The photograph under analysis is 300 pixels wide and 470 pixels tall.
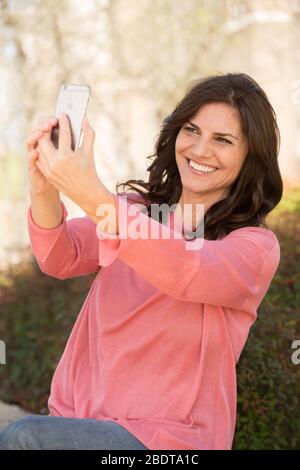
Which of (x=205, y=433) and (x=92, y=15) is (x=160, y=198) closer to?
(x=205, y=433)

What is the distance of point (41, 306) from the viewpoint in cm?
575

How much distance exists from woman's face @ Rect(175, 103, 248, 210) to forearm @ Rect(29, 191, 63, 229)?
1.51ft

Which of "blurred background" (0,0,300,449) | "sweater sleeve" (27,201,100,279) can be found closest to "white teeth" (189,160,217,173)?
"sweater sleeve" (27,201,100,279)

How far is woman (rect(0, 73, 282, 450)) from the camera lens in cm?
228

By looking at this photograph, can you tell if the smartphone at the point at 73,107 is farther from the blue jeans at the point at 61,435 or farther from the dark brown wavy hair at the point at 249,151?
the blue jeans at the point at 61,435

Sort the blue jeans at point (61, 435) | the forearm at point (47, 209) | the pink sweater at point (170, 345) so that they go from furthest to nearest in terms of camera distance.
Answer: the forearm at point (47, 209)
the pink sweater at point (170, 345)
the blue jeans at point (61, 435)

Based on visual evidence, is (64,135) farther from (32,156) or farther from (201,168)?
(201,168)

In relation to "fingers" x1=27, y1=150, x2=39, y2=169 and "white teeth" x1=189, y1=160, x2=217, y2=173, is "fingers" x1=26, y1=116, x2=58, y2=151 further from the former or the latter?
"white teeth" x1=189, y1=160, x2=217, y2=173

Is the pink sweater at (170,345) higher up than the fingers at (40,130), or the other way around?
the fingers at (40,130)

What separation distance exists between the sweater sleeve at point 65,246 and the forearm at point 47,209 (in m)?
0.02

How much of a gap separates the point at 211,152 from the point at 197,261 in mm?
624

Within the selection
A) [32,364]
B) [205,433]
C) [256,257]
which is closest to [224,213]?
[256,257]

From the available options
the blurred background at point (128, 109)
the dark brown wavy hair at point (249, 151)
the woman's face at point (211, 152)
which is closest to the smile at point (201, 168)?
the woman's face at point (211, 152)

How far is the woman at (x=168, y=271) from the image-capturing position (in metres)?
2.28
